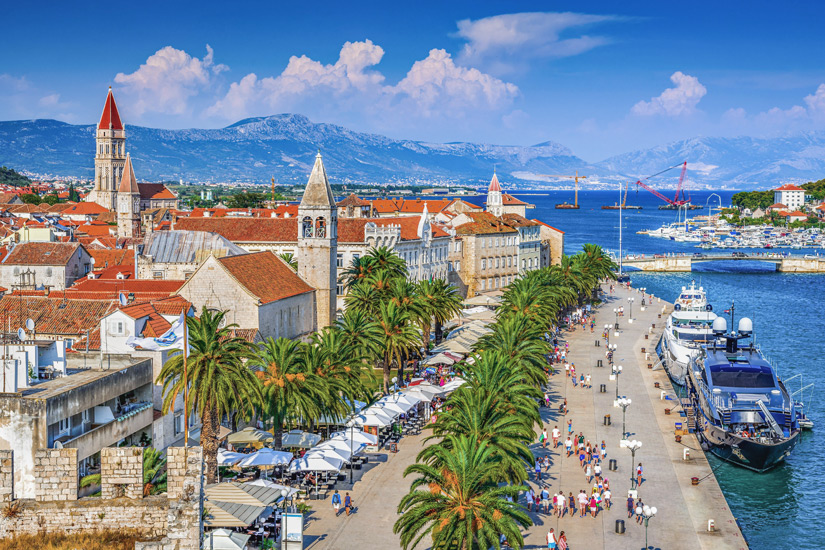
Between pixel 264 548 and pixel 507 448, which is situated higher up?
pixel 507 448

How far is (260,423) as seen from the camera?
56.2 metres

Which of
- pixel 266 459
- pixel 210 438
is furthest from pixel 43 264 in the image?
pixel 210 438

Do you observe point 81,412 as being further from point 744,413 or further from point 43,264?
point 43,264

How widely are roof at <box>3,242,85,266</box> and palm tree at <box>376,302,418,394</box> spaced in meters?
36.7

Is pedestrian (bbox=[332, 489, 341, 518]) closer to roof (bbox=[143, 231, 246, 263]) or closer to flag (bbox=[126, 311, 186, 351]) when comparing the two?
flag (bbox=[126, 311, 186, 351])

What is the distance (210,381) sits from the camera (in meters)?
41.9

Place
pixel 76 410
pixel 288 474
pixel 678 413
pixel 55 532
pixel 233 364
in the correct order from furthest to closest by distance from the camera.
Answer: pixel 678 413 → pixel 288 474 → pixel 233 364 → pixel 76 410 → pixel 55 532

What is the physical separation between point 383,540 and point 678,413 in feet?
115

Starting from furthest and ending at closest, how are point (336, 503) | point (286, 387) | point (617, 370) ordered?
point (617, 370)
point (286, 387)
point (336, 503)

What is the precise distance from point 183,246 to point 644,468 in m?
52.7

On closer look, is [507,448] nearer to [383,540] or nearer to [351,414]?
[383,540]

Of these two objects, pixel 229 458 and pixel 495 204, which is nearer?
pixel 229 458

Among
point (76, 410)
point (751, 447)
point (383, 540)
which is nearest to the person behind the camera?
point (76, 410)

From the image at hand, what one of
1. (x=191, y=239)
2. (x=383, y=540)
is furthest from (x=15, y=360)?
(x=191, y=239)
